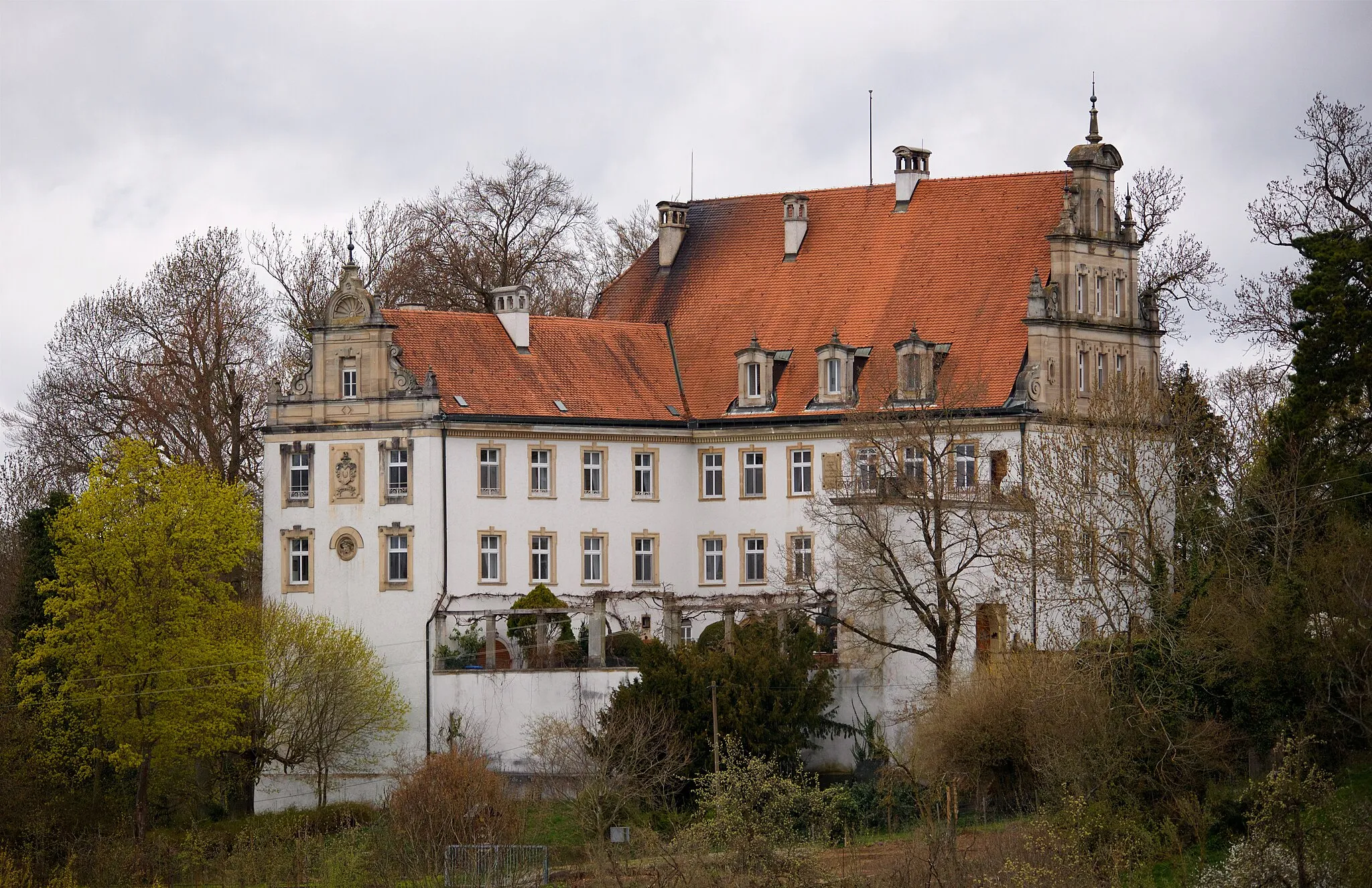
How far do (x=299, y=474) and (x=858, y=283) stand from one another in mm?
14864

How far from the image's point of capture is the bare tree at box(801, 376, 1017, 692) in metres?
53.8

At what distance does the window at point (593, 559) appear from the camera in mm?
62125

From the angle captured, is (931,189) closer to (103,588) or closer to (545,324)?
(545,324)

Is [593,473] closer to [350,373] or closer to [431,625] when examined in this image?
[431,625]

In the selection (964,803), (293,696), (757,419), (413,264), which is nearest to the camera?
(964,803)

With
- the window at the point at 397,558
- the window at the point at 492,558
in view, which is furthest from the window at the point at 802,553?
the window at the point at 397,558

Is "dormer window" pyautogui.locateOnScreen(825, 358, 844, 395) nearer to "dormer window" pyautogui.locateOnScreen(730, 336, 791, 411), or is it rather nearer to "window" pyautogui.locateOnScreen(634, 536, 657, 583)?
"dormer window" pyautogui.locateOnScreen(730, 336, 791, 411)

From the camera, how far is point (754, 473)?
207 ft

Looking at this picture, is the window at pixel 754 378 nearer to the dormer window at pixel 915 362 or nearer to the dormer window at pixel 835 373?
the dormer window at pixel 835 373

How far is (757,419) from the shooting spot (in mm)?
62906

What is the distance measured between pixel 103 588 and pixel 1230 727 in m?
26.2

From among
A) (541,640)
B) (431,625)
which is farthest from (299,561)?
(541,640)

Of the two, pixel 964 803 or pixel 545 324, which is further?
pixel 545 324

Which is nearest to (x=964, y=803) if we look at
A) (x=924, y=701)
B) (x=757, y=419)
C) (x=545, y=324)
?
(x=924, y=701)
